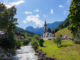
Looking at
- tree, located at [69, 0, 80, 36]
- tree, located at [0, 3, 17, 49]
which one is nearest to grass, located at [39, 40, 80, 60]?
tree, located at [69, 0, 80, 36]

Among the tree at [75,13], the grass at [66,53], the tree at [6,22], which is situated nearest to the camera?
the tree at [6,22]

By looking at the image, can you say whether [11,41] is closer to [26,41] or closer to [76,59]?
[76,59]

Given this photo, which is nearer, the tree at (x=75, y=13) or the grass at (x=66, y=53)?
the tree at (x=75, y=13)

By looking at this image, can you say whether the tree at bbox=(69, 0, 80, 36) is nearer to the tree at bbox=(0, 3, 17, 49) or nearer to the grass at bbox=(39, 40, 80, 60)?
the grass at bbox=(39, 40, 80, 60)

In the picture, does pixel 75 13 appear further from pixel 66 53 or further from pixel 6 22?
pixel 66 53

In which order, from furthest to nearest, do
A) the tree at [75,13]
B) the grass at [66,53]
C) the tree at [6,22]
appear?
the grass at [66,53] < the tree at [75,13] < the tree at [6,22]

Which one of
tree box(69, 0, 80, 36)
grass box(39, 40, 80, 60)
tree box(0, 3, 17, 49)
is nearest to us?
tree box(0, 3, 17, 49)

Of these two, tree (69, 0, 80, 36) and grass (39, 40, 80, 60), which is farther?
grass (39, 40, 80, 60)

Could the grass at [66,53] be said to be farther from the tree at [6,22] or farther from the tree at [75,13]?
the tree at [6,22]

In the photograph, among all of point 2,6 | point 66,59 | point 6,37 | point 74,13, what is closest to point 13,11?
point 2,6

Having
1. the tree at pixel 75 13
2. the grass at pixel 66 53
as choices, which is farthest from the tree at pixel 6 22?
the grass at pixel 66 53

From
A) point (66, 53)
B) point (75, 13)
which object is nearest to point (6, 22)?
point (75, 13)

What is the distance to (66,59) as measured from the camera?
28.8 metres

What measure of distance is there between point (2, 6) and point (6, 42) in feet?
24.0
